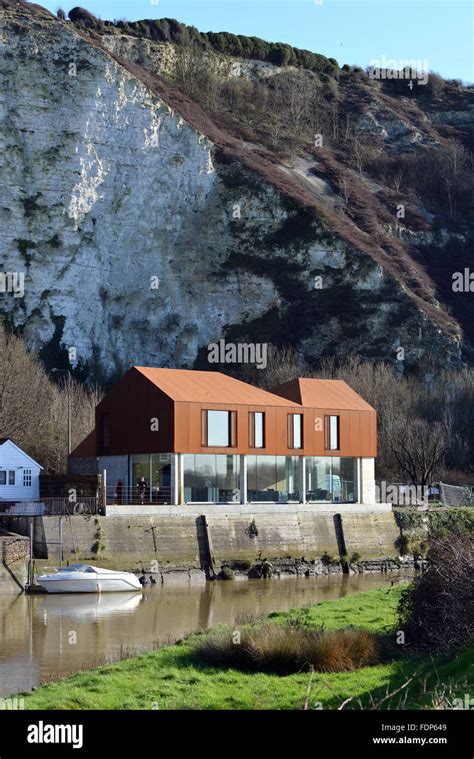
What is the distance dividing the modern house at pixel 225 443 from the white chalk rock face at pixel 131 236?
114 ft

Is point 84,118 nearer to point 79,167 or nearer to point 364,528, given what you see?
point 79,167

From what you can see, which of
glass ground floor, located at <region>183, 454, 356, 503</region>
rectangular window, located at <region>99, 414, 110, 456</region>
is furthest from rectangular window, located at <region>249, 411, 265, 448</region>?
rectangular window, located at <region>99, 414, 110, 456</region>

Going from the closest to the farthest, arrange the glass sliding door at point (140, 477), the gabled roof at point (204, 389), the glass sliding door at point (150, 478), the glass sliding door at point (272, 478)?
1. the glass sliding door at point (150, 478)
2. the glass sliding door at point (140, 477)
3. the gabled roof at point (204, 389)
4. the glass sliding door at point (272, 478)

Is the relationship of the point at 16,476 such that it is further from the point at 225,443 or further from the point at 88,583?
the point at 88,583

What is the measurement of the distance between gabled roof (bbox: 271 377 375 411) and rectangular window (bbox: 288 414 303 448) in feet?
3.04

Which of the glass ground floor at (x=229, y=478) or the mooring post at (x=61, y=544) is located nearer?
the mooring post at (x=61, y=544)

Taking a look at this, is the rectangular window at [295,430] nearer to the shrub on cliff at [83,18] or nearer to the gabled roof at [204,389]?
the gabled roof at [204,389]

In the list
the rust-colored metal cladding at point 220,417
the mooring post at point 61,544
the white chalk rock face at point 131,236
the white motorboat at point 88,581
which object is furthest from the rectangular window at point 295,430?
the white chalk rock face at point 131,236

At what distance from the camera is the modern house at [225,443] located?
5122 centimetres

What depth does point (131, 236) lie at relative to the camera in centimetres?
9650

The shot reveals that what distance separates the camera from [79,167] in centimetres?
9262

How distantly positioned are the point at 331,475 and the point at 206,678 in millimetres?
38683
